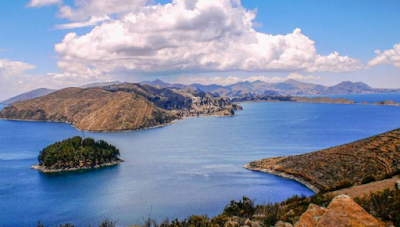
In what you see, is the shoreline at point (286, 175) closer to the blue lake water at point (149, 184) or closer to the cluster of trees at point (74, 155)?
the blue lake water at point (149, 184)

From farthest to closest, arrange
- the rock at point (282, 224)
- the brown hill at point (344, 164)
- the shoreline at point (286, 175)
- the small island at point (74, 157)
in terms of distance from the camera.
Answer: the small island at point (74, 157)
the shoreline at point (286, 175)
the brown hill at point (344, 164)
the rock at point (282, 224)

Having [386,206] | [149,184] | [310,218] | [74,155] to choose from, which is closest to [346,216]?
[310,218]

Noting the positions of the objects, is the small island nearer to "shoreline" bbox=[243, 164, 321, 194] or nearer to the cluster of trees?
the cluster of trees

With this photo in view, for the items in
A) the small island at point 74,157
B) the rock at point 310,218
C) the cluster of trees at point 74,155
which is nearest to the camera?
the rock at point 310,218

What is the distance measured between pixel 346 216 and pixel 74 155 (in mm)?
100382

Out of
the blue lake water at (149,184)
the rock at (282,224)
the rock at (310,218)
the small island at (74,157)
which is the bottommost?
the blue lake water at (149,184)

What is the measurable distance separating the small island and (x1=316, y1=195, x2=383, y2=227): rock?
315 ft

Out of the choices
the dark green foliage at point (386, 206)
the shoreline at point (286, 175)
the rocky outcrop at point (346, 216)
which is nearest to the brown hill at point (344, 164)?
the shoreline at point (286, 175)

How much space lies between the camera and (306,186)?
74500 millimetres

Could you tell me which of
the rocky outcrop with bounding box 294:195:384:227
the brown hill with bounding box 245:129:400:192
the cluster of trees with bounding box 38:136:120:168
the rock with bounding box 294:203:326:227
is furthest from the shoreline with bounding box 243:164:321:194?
the rocky outcrop with bounding box 294:195:384:227

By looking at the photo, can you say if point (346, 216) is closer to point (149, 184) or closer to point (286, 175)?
point (149, 184)

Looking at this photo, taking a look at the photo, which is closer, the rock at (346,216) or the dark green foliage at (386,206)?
the rock at (346,216)

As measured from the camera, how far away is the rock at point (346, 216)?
15.3 metres

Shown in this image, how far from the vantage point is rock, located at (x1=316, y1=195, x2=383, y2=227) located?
50.3 feet
